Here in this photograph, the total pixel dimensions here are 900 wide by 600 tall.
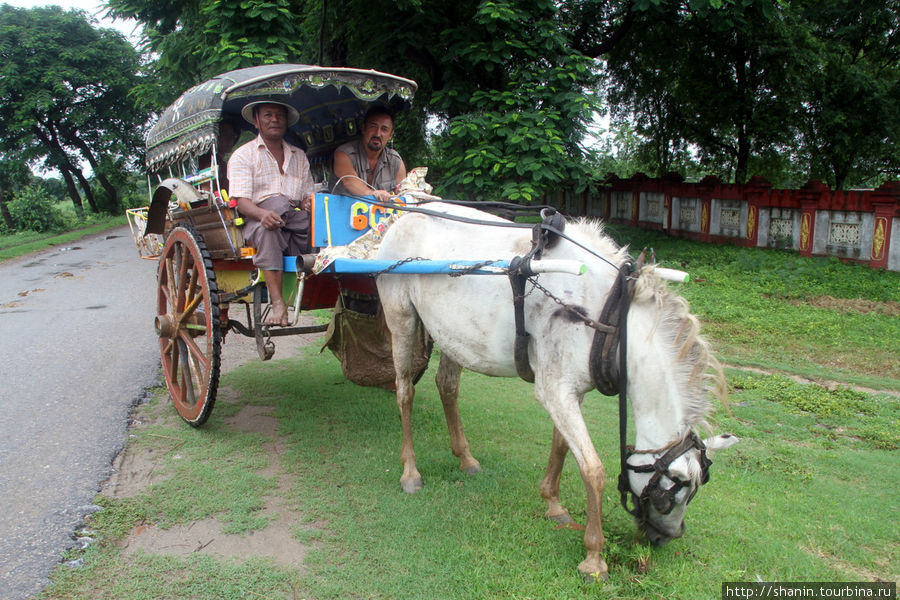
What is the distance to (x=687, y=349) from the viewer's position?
298cm

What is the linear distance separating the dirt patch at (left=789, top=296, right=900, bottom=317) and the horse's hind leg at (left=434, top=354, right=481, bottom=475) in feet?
22.5

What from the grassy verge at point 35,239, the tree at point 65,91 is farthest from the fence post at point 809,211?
the tree at point 65,91

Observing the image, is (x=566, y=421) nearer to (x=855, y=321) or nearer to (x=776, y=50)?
(x=855, y=321)

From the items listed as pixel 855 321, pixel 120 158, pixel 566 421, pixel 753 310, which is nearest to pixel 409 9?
pixel 753 310

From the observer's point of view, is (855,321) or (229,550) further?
(855,321)

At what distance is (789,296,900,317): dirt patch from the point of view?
341 inches

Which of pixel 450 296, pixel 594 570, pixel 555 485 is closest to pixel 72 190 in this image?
pixel 450 296

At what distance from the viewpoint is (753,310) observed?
9086 mm

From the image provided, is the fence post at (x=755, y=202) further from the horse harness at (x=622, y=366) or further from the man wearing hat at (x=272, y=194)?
the horse harness at (x=622, y=366)

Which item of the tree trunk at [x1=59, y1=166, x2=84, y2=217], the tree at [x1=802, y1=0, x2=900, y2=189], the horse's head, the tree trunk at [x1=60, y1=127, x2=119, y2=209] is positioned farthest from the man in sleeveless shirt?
the tree trunk at [x1=60, y1=127, x2=119, y2=209]

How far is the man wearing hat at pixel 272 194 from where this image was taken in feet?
14.6

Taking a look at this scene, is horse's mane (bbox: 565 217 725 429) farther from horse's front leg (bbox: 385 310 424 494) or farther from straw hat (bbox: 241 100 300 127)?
straw hat (bbox: 241 100 300 127)

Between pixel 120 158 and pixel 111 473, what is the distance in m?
29.6

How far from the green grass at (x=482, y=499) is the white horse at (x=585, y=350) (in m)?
0.25
